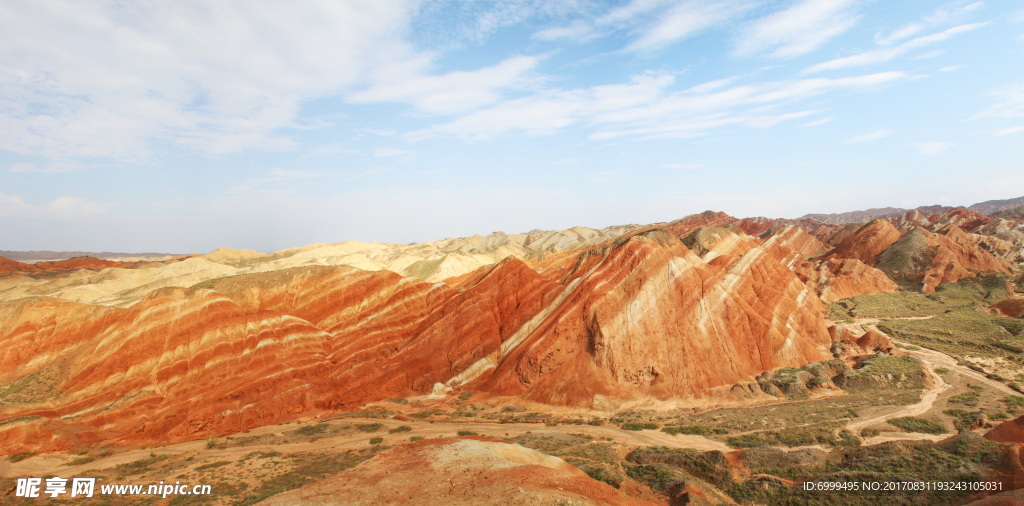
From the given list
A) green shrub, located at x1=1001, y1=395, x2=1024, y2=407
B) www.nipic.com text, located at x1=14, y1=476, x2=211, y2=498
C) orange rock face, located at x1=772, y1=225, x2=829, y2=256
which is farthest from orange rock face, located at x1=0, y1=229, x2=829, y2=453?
orange rock face, located at x1=772, y1=225, x2=829, y2=256

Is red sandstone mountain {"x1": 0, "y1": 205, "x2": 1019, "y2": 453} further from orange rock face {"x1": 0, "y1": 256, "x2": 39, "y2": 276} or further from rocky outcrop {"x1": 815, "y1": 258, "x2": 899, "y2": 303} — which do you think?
orange rock face {"x1": 0, "y1": 256, "x2": 39, "y2": 276}

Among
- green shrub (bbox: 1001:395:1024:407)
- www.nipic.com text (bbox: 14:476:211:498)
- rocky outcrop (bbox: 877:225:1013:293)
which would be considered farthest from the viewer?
rocky outcrop (bbox: 877:225:1013:293)

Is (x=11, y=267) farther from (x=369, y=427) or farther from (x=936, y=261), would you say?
(x=936, y=261)

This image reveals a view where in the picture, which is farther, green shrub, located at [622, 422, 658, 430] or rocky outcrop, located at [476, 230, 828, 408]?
rocky outcrop, located at [476, 230, 828, 408]

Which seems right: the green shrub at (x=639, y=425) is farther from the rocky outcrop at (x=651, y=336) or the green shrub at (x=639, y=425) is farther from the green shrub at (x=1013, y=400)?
the green shrub at (x=1013, y=400)

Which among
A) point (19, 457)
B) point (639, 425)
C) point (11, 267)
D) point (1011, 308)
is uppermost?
point (11, 267)

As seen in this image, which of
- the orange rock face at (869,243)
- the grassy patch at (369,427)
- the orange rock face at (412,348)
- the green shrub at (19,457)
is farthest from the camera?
the orange rock face at (869,243)

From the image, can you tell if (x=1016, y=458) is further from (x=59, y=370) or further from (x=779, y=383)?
(x=59, y=370)

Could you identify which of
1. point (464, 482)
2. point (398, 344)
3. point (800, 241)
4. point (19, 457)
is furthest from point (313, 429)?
point (800, 241)

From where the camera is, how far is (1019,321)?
4972 cm

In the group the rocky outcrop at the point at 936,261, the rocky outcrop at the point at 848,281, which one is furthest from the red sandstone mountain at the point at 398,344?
the rocky outcrop at the point at 936,261

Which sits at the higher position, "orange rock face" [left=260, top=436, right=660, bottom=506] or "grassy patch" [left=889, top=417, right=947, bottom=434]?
"orange rock face" [left=260, top=436, right=660, bottom=506]

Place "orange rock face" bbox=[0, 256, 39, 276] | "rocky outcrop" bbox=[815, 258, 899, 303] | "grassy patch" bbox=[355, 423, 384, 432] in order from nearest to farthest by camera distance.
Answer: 1. "grassy patch" bbox=[355, 423, 384, 432]
2. "rocky outcrop" bbox=[815, 258, 899, 303]
3. "orange rock face" bbox=[0, 256, 39, 276]

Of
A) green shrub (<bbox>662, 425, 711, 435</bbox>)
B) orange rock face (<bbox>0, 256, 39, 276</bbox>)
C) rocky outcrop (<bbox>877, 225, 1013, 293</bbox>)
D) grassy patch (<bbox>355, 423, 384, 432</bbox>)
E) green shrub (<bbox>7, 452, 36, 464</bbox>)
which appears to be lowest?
green shrub (<bbox>662, 425, 711, 435</bbox>)
